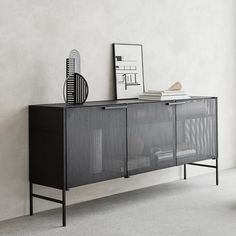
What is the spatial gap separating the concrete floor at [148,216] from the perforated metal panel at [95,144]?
0.32 meters

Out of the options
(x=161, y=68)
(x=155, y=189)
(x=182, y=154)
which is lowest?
(x=155, y=189)

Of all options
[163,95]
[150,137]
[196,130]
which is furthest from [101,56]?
[196,130]

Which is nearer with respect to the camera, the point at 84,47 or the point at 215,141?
the point at 84,47

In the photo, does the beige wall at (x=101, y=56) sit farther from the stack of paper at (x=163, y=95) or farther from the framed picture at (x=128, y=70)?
the stack of paper at (x=163, y=95)

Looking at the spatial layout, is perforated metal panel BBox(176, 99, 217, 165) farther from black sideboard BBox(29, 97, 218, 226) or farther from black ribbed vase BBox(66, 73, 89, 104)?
black ribbed vase BBox(66, 73, 89, 104)

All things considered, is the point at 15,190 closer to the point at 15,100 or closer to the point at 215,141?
the point at 15,100

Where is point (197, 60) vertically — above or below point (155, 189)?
above

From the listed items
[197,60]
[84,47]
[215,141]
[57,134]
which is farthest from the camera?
[197,60]

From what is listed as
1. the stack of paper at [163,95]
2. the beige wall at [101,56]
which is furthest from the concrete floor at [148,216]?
the stack of paper at [163,95]

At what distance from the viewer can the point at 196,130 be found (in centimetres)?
489

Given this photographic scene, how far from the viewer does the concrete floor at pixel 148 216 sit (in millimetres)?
3689

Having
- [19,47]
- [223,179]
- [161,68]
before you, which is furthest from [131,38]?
[223,179]

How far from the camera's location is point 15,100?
396cm

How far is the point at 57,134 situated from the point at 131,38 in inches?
56.8
